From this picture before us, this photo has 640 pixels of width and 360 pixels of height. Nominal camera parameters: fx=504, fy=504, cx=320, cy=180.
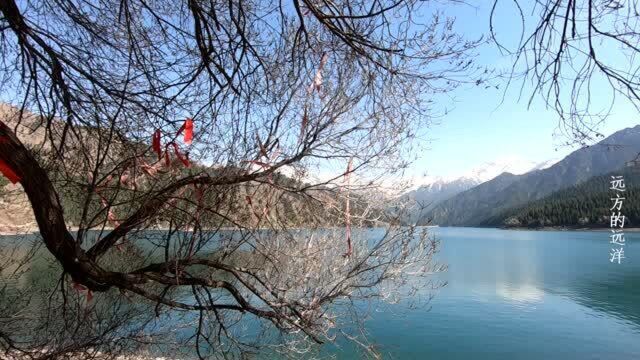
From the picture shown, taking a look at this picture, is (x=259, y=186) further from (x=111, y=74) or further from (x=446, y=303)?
(x=446, y=303)

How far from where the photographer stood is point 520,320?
62.5 ft

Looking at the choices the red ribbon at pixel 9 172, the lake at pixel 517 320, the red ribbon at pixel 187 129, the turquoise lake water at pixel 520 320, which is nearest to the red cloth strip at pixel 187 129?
the red ribbon at pixel 187 129

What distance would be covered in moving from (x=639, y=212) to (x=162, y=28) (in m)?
96.8

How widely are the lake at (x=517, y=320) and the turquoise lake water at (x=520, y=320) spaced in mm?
27

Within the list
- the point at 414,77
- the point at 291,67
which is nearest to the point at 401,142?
the point at 414,77

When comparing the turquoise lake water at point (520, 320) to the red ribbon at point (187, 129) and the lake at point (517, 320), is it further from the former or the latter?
the red ribbon at point (187, 129)

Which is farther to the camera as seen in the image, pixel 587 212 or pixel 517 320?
pixel 587 212

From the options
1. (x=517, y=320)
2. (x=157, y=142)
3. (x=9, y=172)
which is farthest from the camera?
(x=517, y=320)

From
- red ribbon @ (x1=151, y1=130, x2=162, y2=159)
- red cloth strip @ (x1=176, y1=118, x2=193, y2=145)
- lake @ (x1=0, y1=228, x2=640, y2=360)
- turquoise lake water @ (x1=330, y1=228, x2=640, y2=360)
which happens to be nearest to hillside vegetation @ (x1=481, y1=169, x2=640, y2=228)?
turquoise lake water @ (x1=330, y1=228, x2=640, y2=360)

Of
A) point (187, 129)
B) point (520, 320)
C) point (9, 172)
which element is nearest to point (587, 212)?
point (520, 320)

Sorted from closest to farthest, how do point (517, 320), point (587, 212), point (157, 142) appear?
point (157, 142)
point (517, 320)
point (587, 212)

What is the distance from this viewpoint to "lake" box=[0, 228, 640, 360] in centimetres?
1446

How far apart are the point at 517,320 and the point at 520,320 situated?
130mm

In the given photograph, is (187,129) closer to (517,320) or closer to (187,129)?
(187,129)
